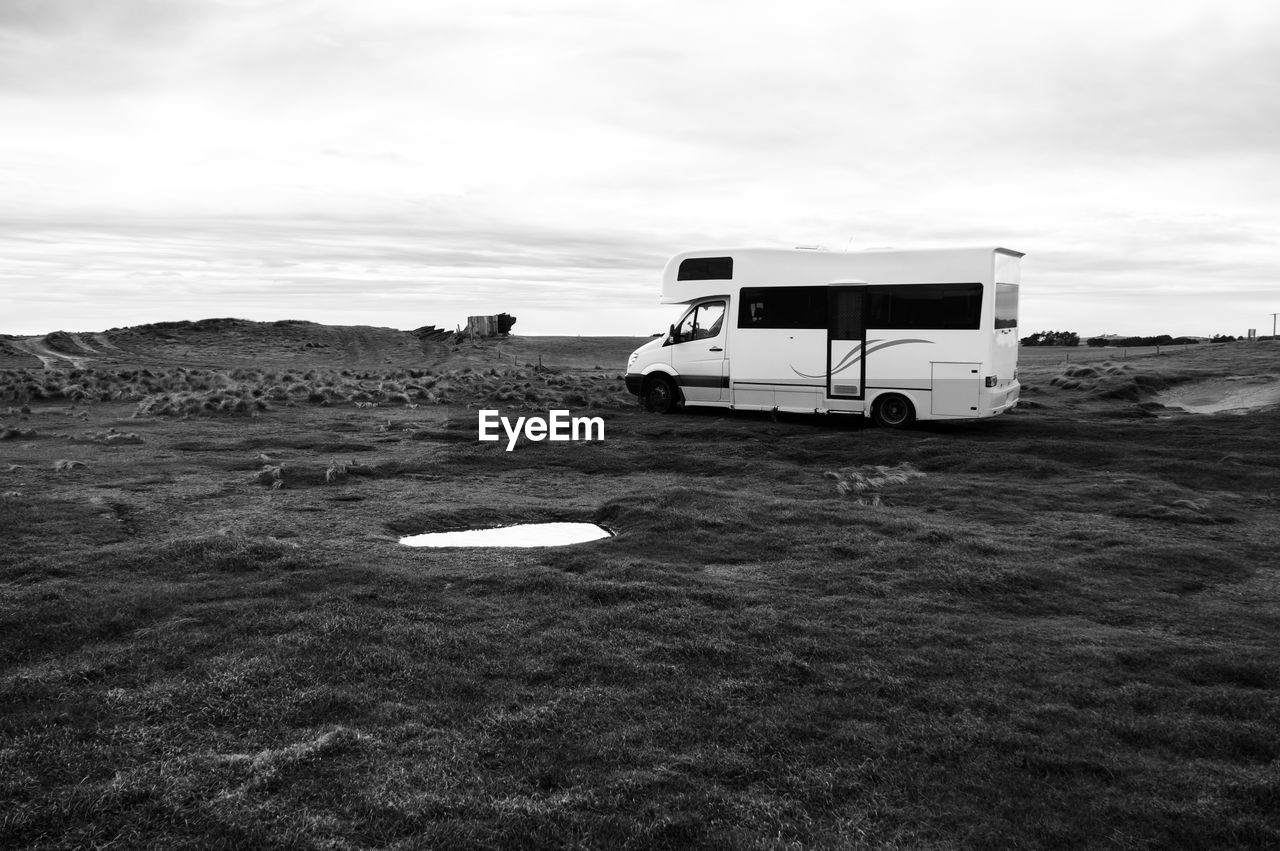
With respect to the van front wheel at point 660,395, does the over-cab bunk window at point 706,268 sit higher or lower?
higher

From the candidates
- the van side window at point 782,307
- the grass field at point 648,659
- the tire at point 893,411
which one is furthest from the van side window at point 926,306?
the grass field at point 648,659

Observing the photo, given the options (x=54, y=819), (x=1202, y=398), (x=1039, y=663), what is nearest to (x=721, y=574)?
(x=1039, y=663)

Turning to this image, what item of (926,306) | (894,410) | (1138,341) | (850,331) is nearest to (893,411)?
(894,410)

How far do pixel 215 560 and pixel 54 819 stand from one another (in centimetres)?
472

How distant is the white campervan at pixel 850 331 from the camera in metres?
18.7

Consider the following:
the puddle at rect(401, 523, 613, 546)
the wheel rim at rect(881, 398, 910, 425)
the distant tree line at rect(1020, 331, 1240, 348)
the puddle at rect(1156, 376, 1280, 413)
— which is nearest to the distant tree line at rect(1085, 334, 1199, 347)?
the distant tree line at rect(1020, 331, 1240, 348)

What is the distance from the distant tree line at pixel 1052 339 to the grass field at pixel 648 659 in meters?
53.2

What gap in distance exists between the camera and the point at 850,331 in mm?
19766

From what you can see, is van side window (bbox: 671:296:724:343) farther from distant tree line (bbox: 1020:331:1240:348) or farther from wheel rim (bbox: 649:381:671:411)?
distant tree line (bbox: 1020:331:1240:348)

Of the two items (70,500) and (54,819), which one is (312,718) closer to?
(54,819)

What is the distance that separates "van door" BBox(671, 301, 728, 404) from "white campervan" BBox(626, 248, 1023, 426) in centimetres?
3

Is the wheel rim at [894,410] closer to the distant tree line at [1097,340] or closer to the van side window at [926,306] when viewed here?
the van side window at [926,306]

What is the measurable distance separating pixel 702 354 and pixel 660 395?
1619 mm

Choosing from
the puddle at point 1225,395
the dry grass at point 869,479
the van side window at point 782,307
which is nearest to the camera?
the dry grass at point 869,479
